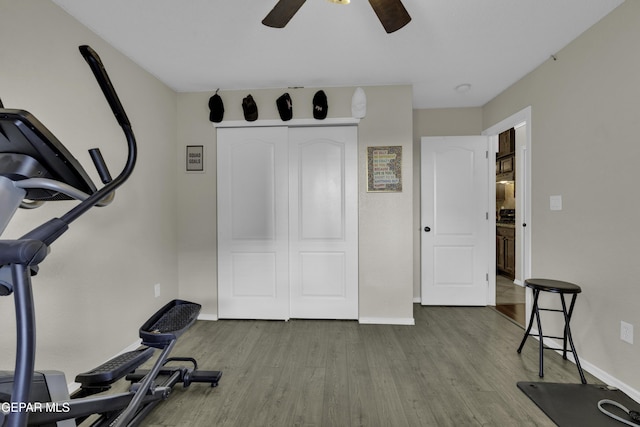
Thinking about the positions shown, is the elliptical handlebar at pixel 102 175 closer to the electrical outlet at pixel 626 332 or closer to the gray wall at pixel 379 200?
the gray wall at pixel 379 200

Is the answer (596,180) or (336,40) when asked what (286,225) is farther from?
(596,180)

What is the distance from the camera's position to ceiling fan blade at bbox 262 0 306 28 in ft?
5.13

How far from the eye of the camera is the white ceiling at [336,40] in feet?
6.23

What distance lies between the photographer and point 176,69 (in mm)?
2666

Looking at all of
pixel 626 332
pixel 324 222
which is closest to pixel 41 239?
pixel 324 222

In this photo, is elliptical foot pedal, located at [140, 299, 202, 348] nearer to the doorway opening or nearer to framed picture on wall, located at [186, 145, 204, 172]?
framed picture on wall, located at [186, 145, 204, 172]

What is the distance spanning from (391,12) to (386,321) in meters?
2.65

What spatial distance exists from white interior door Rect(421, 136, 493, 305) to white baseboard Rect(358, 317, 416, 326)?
0.67 metres

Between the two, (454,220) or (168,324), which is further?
(454,220)

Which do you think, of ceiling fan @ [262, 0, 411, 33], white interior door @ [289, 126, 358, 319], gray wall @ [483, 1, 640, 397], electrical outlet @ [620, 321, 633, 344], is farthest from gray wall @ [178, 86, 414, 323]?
electrical outlet @ [620, 321, 633, 344]

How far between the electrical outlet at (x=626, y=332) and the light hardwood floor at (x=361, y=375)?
0.39 metres

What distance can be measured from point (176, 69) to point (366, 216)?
7.50 ft

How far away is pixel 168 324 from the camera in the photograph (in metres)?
1.70

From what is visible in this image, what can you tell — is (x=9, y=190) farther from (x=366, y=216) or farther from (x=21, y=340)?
(x=366, y=216)
